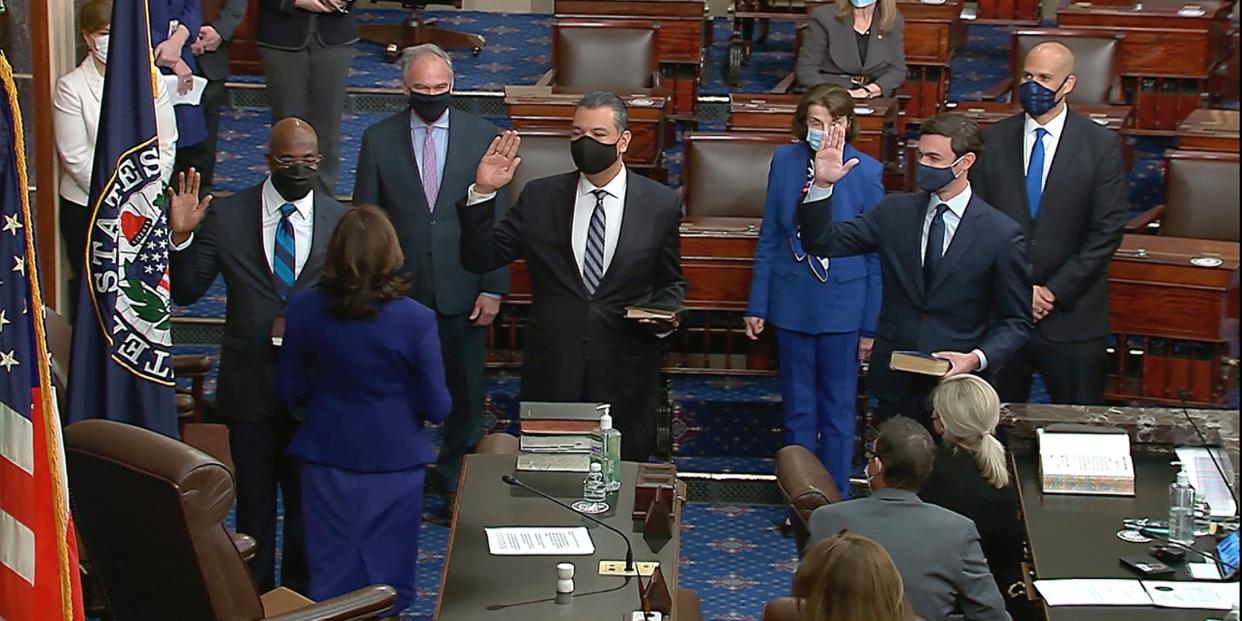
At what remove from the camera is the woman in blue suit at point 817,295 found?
238 inches

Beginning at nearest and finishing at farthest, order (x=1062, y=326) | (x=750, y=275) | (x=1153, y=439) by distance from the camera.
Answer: (x=1153, y=439) < (x=1062, y=326) < (x=750, y=275)

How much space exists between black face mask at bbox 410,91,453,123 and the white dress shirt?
1.95 m

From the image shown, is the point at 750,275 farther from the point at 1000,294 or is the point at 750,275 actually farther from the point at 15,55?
the point at 15,55

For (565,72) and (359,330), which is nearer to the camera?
(359,330)

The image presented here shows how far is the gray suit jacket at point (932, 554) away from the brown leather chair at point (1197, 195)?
359 centimetres

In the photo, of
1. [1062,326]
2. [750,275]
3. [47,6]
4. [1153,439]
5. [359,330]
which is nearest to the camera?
[359,330]

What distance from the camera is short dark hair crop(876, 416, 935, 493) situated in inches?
167

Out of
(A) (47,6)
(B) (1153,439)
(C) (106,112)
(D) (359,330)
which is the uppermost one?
(A) (47,6)

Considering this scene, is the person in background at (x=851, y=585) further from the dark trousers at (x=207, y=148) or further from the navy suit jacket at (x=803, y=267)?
the dark trousers at (x=207, y=148)

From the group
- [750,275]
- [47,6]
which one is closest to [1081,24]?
[750,275]

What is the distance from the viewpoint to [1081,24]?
939 centimetres

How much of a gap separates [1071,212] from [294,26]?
332 centimetres

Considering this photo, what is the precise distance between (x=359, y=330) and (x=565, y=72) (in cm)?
444

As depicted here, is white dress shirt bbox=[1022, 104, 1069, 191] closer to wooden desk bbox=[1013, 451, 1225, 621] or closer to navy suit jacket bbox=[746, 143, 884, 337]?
navy suit jacket bbox=[746, 143, 884, 337]
